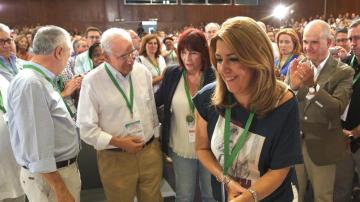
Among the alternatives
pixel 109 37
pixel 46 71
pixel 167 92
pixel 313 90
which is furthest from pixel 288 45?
pixel 46 71

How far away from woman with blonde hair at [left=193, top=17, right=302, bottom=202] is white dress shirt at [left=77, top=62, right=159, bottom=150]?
0.81 m

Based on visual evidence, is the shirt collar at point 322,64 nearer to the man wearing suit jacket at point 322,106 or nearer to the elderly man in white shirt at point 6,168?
the man wearing suit jacket at point 322,106

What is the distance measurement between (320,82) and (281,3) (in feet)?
55.1

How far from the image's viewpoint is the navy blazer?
223cm

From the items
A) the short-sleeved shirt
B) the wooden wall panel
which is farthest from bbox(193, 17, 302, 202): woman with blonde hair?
the wooden wall panel

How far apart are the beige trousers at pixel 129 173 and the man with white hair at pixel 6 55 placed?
1248mm

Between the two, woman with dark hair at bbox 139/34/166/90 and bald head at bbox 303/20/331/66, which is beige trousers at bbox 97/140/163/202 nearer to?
bald head at bbox 303/20/331/66

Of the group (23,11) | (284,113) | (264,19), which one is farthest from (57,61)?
(264,19)

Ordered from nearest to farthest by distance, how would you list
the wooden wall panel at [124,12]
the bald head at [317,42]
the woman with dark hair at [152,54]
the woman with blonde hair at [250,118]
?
the woman with blonde hair at [250,118] → the bald head at [317,42] → the woman with dark hair at [152,54] → the wooden wall panel at [124,12]

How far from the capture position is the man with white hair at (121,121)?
6.61 ft

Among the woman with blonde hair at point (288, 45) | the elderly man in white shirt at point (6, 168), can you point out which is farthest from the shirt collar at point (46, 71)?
the woman with blonde hair at point (288, 45)

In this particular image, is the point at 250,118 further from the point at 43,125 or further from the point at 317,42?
the point at 317,42

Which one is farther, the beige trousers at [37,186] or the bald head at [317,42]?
the bald head at [317,42]

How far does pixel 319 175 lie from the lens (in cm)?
244
